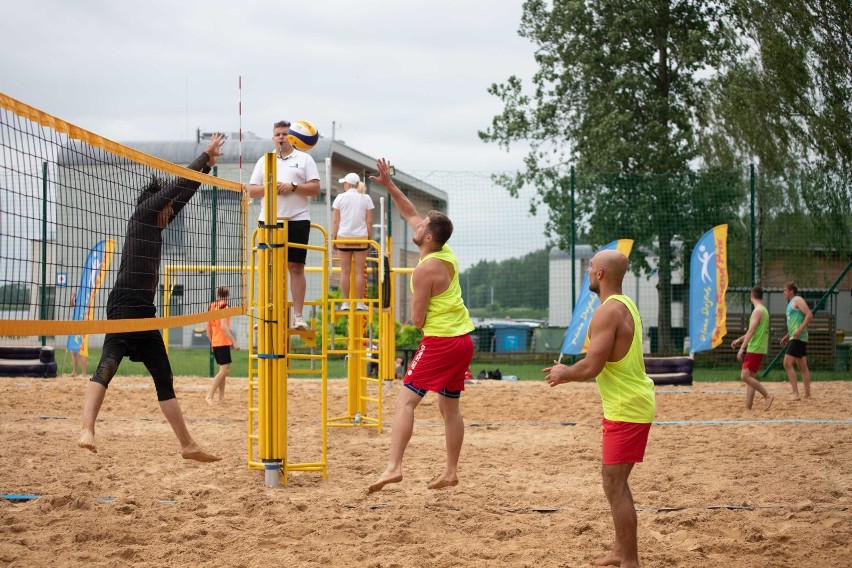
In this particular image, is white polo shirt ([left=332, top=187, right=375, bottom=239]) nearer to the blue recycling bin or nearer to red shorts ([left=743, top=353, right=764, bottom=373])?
red shorts ([left=743, top=353, right=764, bottom=373])

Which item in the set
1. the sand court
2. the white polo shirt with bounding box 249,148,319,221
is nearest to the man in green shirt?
the sand court

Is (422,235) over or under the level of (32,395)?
over

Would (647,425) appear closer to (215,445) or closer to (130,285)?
(130,285)

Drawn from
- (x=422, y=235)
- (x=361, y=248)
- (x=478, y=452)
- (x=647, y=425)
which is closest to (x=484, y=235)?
(x=361, y=248)

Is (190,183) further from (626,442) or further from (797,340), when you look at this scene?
(797,340)

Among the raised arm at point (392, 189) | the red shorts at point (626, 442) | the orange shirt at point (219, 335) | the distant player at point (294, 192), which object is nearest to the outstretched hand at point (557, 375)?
the red shorts at point (626, 442)

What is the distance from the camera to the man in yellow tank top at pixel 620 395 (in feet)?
14.2

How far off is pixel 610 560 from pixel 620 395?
2.99 feet

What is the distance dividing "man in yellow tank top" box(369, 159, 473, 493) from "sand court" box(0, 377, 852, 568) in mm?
531

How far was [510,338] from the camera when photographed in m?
21.6

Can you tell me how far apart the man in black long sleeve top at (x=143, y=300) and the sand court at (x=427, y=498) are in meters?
0.57

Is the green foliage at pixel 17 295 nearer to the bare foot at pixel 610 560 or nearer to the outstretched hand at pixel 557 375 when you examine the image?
the outstretched hand at pixel 557 375

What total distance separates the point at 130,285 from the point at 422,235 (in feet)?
6.76

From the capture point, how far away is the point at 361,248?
9.52 metres
